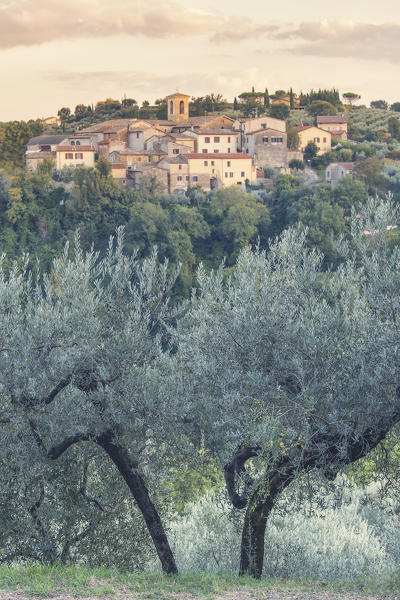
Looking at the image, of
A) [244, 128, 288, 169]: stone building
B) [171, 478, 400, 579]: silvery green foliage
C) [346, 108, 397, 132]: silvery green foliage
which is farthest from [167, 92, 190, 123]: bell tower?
[171, 478, 400, 579]: silvery green foliage

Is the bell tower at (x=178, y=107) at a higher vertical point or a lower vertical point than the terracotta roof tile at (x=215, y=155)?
higher

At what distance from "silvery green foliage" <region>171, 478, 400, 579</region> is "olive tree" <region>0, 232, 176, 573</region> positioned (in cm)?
216

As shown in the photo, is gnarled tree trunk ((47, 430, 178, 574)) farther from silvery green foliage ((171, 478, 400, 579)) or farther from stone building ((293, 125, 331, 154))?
stone building ((293, 125, 331, 154))

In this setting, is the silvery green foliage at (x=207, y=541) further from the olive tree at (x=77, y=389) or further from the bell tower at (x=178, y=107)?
the bell tower at (x=178, y=107)

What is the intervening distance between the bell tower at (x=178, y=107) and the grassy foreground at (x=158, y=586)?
86217 mm

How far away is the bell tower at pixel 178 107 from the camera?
94.2 meters

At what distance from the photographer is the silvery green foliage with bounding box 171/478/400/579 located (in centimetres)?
1330

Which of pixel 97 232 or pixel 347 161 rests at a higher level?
pixel 347 161

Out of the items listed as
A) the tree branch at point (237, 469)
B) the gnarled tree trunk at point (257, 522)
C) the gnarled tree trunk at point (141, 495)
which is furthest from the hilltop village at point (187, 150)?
the gnarled tree trunk at point (257, 522)

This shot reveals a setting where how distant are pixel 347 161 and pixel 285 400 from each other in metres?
77.8

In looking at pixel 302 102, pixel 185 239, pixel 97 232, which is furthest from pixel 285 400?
pixel 302 102

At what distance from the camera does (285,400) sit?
33.8ft

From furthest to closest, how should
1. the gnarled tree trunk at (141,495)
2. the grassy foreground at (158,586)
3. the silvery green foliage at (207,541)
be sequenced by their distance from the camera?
the silvery green foliage at (207,541) < the gnarled tree trunk at (141,495) < the grassy foreground at (158,586)

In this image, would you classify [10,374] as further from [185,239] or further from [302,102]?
[302,102]
